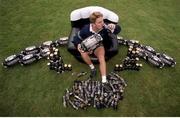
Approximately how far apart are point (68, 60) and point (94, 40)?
1.27 m

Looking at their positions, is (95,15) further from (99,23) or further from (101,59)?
(101,59)

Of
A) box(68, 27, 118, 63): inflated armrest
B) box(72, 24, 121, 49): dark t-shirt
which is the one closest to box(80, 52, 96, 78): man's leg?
box(68, 27, 118, 63): inflated armrest

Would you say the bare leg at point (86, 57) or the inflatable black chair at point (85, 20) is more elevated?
the inflatable black chair at point (85, 20)

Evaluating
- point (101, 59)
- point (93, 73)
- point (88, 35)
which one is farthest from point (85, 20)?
point (93, 73)

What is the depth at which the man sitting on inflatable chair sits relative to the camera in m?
6.72

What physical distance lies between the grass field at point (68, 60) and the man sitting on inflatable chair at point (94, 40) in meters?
0.59

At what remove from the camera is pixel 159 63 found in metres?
7.41

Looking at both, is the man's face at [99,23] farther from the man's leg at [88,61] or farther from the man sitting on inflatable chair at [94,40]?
the man's leg at [88,61]

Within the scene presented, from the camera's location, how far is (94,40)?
6.72 metres

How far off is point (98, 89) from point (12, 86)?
80.8 inches

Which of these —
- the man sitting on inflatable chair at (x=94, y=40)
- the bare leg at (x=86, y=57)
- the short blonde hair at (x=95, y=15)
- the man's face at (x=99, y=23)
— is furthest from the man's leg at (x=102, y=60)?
the short blonde hair at (x=95, y=15)

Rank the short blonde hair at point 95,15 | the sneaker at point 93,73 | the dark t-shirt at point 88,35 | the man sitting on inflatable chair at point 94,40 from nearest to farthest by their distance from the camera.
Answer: the short blonde hair at point 95,15
the man sitting on inflatable chair at point 94,40
the dark t-shirt at point 88,35
the sneaker at point 93,73

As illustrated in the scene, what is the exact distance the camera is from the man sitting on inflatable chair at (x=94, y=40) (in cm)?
672

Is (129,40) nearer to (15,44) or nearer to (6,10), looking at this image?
(15,44)
